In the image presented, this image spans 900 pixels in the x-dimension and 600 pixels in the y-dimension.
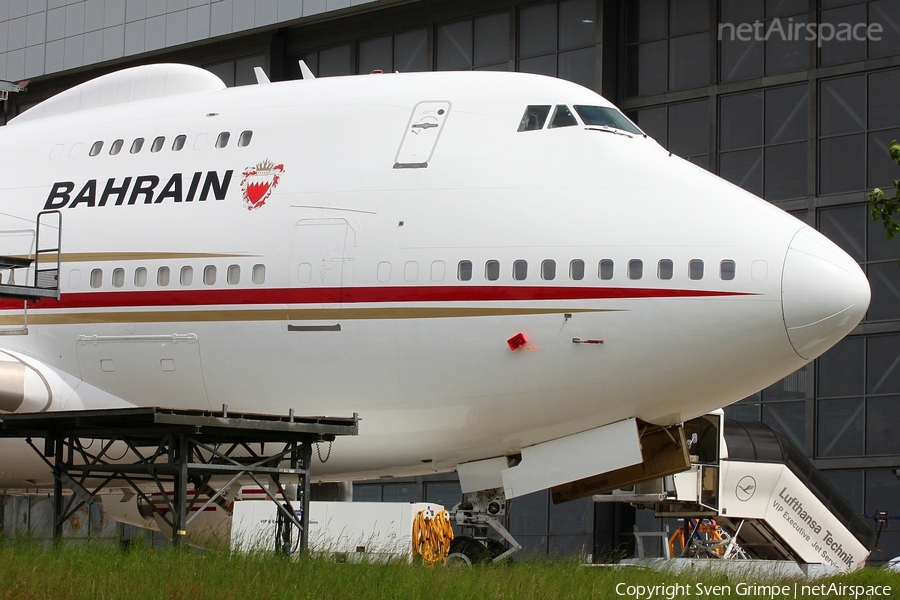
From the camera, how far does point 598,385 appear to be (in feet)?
49.1

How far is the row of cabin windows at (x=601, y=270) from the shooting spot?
14.6 metres

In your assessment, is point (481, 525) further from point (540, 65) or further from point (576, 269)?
point (540, 65)

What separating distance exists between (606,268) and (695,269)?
1.03m

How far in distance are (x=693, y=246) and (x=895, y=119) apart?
1854cm

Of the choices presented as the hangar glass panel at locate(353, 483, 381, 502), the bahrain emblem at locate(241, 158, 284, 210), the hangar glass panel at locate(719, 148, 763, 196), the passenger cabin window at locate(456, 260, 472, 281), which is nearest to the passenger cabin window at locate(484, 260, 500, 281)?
the passenger cabin window at locate(456, 260, 472, 281)

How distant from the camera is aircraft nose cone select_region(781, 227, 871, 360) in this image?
14.3m

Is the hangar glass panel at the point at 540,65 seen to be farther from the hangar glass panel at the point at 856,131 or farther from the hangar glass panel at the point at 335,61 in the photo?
the hangar glass panel at the point at 856,131

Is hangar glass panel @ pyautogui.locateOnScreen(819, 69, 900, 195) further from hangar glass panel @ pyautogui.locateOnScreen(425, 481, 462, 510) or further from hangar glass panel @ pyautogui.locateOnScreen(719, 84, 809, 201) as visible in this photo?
hangar glass panel @ pyautogui.locateOnScreen(425, 481, 462, 510)

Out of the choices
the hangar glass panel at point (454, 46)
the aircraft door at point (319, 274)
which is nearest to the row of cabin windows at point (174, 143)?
the aircraft door at point (319, 274)

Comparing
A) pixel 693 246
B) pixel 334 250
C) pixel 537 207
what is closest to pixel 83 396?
pixel 334 250

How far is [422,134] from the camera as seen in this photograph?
16125mm

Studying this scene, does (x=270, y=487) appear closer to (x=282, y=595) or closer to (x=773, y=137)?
(x=282, y=595)

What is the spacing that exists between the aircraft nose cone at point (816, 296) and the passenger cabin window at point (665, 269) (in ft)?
4.13

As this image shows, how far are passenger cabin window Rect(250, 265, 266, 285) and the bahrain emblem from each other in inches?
33.4
